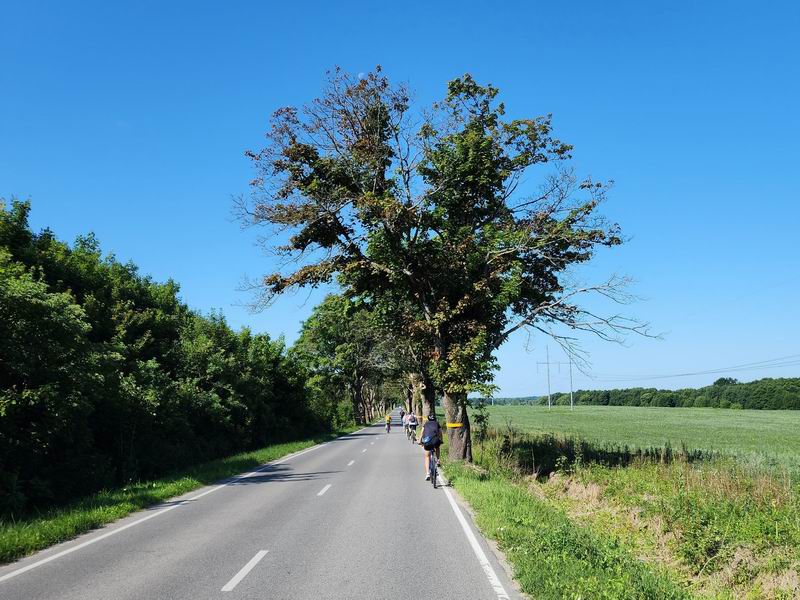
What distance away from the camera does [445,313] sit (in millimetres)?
18766

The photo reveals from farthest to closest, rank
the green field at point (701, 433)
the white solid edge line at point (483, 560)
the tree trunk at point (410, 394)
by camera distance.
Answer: the tree trunk at point (410, 394) < the green field at point (701, 433) < the white solid edge line at point (483, 560)

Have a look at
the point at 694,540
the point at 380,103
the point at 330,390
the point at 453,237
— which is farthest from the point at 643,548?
the point at 330,390

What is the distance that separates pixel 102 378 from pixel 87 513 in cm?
397

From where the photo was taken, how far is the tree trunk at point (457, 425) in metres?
19.2

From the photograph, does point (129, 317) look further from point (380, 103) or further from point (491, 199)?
point (491, 199)

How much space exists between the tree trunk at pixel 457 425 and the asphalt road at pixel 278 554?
17.9 feet

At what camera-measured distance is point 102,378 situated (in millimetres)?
14242

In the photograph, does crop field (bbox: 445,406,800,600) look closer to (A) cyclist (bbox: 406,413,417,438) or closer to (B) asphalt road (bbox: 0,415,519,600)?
(B) asphalt road (bbox: 0,415,519,600)

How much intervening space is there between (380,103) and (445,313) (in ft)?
24.2

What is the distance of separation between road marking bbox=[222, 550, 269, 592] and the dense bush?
731cm

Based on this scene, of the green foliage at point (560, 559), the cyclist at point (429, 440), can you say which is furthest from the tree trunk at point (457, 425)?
the green foliage at point (560, 559)

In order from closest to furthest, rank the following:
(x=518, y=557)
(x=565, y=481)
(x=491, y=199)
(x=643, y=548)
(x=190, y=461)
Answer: (x=518, y=557), (x=643, y=548), (x=565, y=481), (x=491, y=199), (x=190, y=461)

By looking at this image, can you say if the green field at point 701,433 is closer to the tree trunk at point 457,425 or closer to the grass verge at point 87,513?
the tree trunk at point 457,425

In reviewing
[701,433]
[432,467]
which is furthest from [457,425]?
[701,433]
